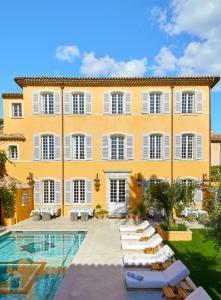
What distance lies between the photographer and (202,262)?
34.5ft

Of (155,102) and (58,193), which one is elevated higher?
(155,102)

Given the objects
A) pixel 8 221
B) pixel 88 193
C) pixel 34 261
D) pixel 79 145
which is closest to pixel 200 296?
pixel 34 261

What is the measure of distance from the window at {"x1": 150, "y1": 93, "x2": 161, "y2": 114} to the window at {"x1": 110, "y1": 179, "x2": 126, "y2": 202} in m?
5.61

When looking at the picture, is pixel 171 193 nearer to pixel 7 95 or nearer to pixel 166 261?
pixel 166 261

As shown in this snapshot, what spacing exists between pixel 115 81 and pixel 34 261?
46.0 ft

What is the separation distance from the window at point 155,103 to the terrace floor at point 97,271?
9.21 metres

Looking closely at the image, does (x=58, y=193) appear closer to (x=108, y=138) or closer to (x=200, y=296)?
(x=108, y=138)

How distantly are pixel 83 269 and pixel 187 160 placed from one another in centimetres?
1350

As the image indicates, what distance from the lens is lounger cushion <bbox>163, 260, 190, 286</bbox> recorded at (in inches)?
306

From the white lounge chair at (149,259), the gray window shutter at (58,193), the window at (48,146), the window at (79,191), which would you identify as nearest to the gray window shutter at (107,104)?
the window at (48,146)

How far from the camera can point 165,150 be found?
21.3 meters

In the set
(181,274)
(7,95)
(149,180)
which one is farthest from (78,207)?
(181,274)

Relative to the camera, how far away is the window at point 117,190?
69.9 ft

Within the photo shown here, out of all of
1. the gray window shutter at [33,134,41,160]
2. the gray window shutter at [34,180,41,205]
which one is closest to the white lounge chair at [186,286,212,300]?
the gray window shutter at [34,180,41,205]
